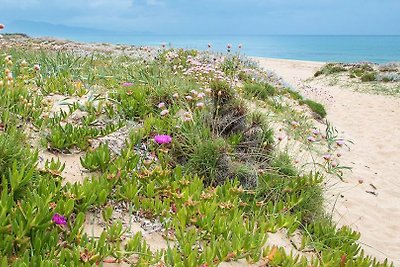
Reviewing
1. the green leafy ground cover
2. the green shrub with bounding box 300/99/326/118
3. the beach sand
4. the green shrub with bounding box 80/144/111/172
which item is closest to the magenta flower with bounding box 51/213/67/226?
the green leafy ground cover

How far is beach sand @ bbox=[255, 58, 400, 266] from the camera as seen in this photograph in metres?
5.19

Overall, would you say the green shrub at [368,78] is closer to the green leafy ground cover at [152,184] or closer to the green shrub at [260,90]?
the green shrub at [260,90]

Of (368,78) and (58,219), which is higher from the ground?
(368,78)

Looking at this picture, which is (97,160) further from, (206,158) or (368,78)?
(368,78)

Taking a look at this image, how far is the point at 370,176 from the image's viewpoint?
7.40m

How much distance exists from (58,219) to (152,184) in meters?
1.15

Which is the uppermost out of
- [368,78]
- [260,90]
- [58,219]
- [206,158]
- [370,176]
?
[368,78]

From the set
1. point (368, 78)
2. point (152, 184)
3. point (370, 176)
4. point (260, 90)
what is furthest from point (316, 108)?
point (368, 78)

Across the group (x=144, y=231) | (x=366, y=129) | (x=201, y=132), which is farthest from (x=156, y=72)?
(x=366, y=129)

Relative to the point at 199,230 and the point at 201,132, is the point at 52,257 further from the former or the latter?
the point at 201,132

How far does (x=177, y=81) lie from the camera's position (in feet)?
21.5

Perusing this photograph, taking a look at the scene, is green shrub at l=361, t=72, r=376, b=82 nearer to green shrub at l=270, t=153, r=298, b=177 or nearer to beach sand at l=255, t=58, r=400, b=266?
beach sand at l=255, t=58, r=400, b=266

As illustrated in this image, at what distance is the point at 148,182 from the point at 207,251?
1363 millimetres

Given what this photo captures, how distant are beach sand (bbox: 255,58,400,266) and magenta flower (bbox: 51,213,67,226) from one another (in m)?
2.87
